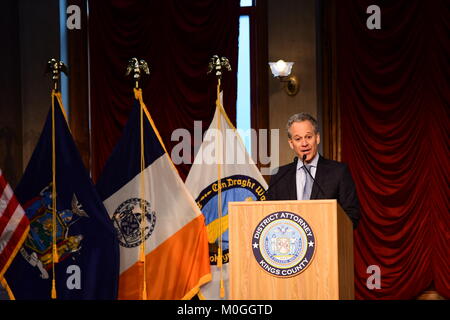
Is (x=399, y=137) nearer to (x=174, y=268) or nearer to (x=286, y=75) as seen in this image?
(x=286, y=75)

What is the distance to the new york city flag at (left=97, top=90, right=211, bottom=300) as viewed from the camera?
6.20 metres

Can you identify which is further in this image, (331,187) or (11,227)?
(11,227)

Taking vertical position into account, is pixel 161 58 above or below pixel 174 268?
above

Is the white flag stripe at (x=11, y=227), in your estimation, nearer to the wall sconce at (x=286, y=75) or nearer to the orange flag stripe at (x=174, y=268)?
the orange flag stripe at (x=174, y=268)

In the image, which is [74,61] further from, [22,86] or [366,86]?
[366,86]

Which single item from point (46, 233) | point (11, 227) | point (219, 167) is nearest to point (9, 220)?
point (11, 227)

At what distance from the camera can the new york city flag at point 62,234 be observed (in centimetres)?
596

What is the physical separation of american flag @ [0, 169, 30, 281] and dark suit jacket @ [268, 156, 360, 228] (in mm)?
2410

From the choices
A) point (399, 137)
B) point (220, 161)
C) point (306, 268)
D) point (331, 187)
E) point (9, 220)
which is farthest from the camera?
point (399, 137)

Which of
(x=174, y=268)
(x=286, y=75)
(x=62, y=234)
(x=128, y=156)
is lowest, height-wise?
(x=174, y=268)

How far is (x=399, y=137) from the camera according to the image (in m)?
7.28

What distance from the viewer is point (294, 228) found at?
3422mm

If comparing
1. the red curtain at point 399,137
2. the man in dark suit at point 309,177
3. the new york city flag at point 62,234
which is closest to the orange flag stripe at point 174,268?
the new york city flag at point 62,234

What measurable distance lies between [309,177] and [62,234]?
2638 millimetres
